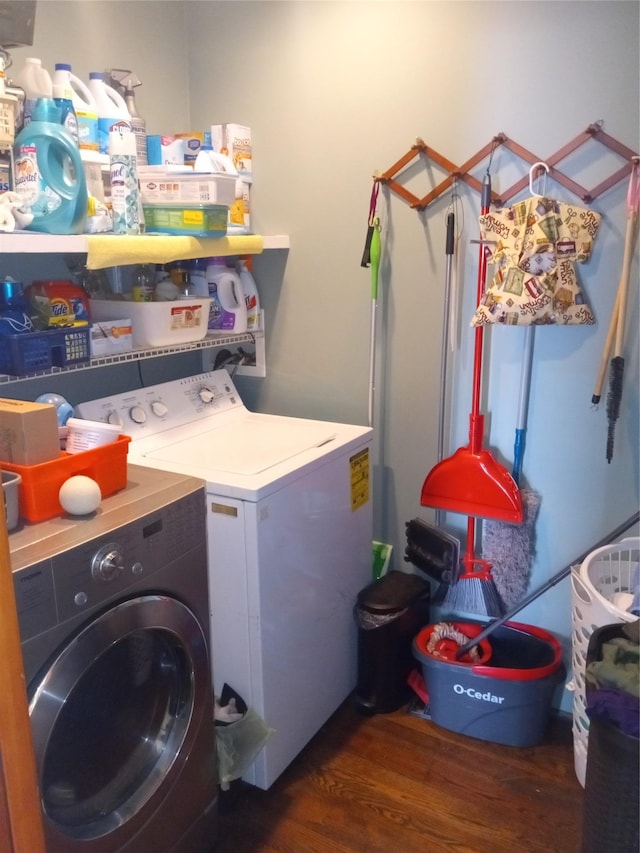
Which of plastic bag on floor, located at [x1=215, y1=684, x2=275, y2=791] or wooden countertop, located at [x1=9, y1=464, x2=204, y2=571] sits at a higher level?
wooden countertop, located at [x1=9, y1=464, x2=204, y2=571]

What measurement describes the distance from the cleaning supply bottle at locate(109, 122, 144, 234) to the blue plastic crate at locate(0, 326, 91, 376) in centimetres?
27

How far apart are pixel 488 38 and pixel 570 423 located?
3.35ft

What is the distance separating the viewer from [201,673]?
4.65 feet

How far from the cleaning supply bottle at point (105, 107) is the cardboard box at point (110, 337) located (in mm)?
414

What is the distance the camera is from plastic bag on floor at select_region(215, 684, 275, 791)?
1595mm

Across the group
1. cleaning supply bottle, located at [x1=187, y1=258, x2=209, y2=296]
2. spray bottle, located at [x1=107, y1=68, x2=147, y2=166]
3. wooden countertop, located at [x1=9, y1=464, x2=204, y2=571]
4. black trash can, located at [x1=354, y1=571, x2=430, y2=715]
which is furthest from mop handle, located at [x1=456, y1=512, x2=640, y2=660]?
spray bottle, located at [x1=107, y1=68, x2=147, y2=166]

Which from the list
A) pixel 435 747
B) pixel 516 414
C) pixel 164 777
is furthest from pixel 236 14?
pixel 435 747

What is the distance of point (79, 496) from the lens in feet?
3.95

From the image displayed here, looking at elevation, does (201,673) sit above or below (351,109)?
below

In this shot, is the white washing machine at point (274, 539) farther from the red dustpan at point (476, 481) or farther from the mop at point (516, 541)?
the mop at point (516, 541)

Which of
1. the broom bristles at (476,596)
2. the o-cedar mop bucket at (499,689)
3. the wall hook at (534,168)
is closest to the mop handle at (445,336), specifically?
the wall hook at (534,168)

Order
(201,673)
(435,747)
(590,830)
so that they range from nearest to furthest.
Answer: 1. (590,830)
2. (201,673)
3. (435,747)

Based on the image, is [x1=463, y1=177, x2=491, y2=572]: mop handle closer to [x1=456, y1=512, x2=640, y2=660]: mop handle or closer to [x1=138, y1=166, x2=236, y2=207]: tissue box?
[x1=456, y1=512, x2=640, y2=660]: mop handle

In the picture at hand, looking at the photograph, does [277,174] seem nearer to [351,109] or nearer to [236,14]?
[351,109]
